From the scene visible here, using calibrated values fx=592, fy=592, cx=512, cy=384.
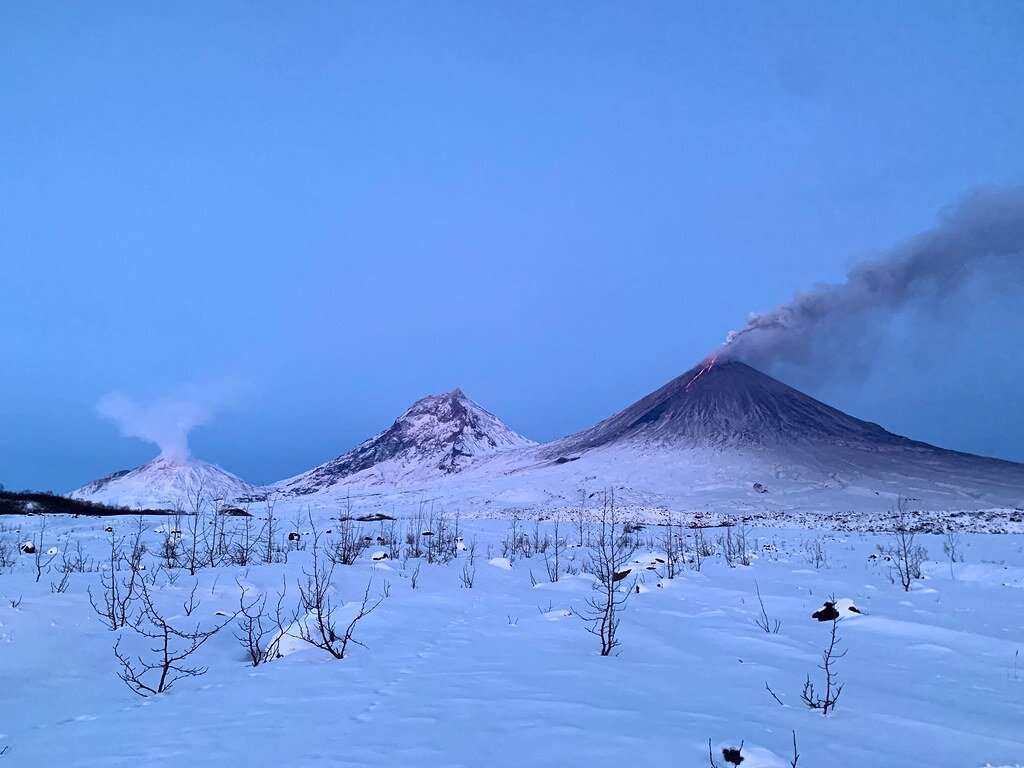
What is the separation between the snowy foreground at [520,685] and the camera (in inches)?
90.1

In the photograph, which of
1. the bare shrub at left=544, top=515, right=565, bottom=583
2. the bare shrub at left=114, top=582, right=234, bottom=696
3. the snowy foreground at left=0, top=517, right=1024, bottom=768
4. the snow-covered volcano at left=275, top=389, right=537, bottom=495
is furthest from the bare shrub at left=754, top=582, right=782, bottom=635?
the snow-covered volcano at left=275, top=389, right=537, bottom=495

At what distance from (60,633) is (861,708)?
16.9 ft

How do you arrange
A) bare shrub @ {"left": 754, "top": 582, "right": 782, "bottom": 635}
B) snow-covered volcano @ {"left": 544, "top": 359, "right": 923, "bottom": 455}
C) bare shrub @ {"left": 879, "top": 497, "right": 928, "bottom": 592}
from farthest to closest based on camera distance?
1. snow-covered volcano @ {"left": 544, "top": 359, "right": 923, "bottom": 455}
2. bare shrub @ {"left": 879, "top": 497, "right": 928, "bottom": 592}
3. bare shrub @ {"left": 754, "top": 582, "right": 782, "bottom": 635}

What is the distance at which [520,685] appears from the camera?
3.25 metres

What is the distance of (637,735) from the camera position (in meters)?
2.39

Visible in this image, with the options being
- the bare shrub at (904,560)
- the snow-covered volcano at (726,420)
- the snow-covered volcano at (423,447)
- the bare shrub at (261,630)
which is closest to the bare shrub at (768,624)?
the bare shrub at (904,560)

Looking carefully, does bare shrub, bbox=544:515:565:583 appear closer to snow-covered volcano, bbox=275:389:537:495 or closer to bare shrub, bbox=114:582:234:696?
bare shrub, bbox=114:582:234:696

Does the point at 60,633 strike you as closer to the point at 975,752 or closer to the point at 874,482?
the point at 975,752

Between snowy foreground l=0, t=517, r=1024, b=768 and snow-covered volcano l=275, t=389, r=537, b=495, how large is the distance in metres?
72.7

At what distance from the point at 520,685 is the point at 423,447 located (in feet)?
308

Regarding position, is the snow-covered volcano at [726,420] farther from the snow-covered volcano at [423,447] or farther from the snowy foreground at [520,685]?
the snowy foreground at [520,685]

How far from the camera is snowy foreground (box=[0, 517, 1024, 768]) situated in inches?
90.1

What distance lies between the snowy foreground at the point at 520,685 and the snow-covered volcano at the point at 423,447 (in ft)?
239

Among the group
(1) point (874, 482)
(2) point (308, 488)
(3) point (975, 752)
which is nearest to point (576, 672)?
(3) point (975, 752)
